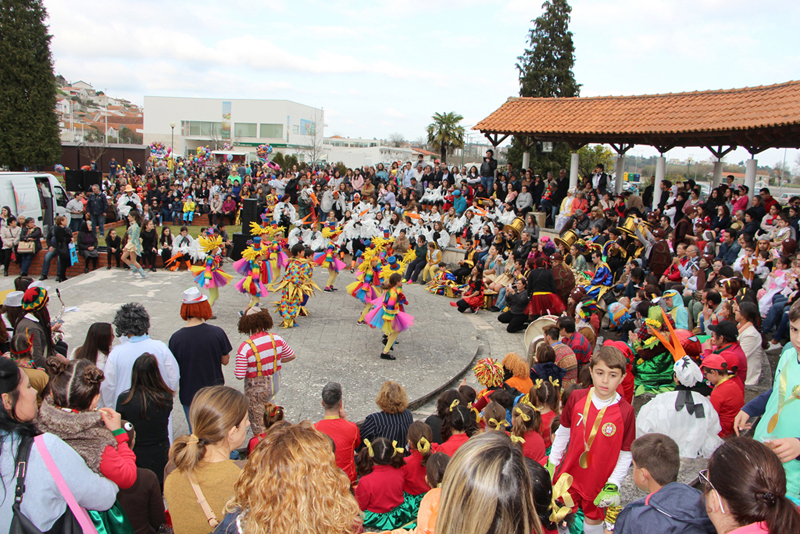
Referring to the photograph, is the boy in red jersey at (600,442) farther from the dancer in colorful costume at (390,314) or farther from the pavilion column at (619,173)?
the pavilion column at (619,173)

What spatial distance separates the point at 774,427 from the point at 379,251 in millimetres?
6830

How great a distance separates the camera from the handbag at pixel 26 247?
12430 mm

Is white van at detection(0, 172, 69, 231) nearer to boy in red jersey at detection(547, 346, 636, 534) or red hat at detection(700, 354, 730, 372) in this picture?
boy in red jersey at detection(547, 346, 636, 534)

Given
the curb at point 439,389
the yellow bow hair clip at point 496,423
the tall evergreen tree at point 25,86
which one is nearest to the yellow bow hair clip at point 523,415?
the yellow bow hair clip at point 496,423

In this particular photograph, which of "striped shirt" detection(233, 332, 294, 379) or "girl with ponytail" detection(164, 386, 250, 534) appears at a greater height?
"girl with ponytail" detection(164, 386, 250, 534)

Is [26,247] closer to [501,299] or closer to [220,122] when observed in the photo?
[501,299]

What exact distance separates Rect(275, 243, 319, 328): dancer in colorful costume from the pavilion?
945 cm

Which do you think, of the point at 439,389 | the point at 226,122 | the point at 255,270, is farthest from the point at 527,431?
the point at 226,122

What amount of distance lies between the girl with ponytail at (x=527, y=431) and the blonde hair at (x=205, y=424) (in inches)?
83.8

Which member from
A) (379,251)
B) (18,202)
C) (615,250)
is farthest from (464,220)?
(18,202)

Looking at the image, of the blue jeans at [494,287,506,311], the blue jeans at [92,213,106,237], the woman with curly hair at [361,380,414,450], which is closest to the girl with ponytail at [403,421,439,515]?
the woman with curly hair at [361,380,414,450]

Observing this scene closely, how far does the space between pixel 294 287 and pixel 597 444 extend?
6.55 metres

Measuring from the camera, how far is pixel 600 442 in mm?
3455

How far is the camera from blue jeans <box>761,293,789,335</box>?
25.3 feet
